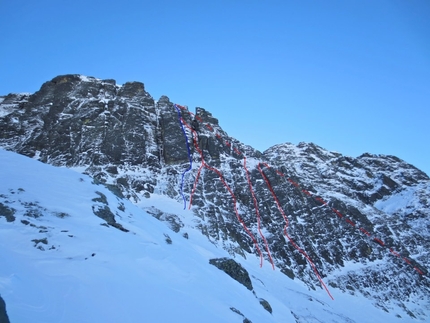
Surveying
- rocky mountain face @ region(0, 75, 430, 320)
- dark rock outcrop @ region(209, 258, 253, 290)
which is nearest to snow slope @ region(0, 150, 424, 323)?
dark rock outcrop @ region(209, 258, 253, 290)

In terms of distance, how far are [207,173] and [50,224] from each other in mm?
45347

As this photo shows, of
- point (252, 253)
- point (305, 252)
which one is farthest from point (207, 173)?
point (305, 252)

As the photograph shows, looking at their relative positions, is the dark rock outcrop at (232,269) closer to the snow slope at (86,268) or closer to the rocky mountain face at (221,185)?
the snow slope at (86,268)

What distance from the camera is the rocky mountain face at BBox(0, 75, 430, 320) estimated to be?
1855 inches

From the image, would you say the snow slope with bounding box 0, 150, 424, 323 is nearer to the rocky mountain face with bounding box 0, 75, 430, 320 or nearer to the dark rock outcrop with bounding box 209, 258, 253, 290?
the dark rock outcrop with bounding box 209, 258, 253, 290

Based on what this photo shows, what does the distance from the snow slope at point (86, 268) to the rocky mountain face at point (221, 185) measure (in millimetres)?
21196

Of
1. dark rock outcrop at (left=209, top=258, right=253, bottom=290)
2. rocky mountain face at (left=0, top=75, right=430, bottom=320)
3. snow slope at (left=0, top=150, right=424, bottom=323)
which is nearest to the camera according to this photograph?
snow slope at (left=0, top=150, right=424, bottom=323)

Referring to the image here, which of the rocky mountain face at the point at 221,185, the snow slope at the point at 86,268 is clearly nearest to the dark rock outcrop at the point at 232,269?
the snow slope at the point at 86,268

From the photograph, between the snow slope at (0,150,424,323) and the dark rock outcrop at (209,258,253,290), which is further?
the dark rock outcrop at (209,258,253,290)

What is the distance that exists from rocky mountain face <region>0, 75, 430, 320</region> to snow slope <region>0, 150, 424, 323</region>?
69.5ft

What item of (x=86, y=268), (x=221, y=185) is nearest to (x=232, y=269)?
(x=86, y=268)

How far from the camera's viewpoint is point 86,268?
8.86 meters

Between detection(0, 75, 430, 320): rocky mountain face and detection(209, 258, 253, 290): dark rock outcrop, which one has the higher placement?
detection(0, 75, 430, 320): rocky mountain face

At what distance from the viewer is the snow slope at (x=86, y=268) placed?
708cm
